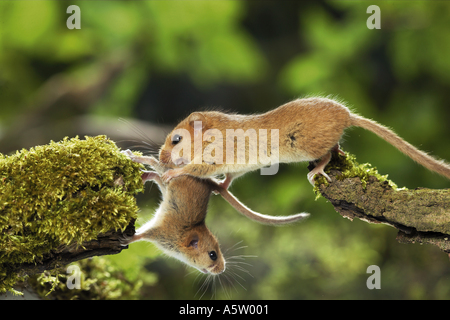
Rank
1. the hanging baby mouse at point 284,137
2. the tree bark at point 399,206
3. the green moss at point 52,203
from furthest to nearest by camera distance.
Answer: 1. the hanging baby mouse at point 284,137
2. the tree bark at point 399,206
3. the green moss at point 52,203

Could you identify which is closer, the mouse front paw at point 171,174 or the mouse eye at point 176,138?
the mouse front paw at point 171,174

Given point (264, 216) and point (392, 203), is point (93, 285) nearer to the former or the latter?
point (264, 216)

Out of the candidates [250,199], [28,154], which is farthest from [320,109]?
[250,199]

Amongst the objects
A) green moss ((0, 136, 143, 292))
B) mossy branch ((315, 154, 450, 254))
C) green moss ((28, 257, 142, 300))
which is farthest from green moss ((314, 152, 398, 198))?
green moss ((28, 257, 142, 300))

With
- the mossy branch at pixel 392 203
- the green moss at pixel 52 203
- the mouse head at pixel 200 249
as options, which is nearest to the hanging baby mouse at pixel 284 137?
the mossy branch at pixel 392 203

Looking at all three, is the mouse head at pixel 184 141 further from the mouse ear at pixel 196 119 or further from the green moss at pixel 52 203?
the green moss at pixel 52 203

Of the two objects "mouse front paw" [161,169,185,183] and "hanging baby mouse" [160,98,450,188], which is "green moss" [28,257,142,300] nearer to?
"mouse front paw" [161,169,185,183]

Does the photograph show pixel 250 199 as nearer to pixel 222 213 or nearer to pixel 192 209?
pixel 222 213
